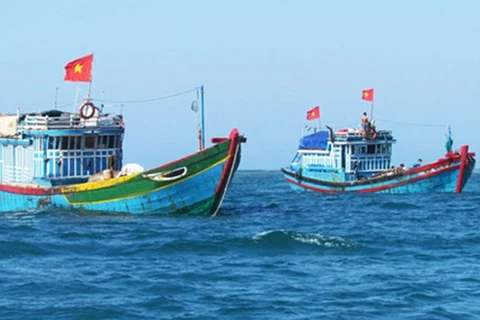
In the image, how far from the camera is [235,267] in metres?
23.0

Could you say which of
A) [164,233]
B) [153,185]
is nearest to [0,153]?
[153,185]

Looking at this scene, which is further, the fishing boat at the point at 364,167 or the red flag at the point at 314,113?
the red flag at the point at 314,113

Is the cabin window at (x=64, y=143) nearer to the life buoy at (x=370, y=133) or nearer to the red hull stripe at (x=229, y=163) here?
the red hull stripe at (x=229, y=163)

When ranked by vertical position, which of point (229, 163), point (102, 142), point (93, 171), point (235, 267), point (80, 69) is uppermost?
point (80, 69)

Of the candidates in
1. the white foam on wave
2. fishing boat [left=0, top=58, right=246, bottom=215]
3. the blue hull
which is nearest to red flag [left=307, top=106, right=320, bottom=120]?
the blue hull

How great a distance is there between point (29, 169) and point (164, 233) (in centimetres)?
1207

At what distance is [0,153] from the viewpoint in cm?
4306

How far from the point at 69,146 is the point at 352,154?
81.7 feet

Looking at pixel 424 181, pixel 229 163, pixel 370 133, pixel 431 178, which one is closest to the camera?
pixel 229 163

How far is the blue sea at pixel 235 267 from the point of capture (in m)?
18.5

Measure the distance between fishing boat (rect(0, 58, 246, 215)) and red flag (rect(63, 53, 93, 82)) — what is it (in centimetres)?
104

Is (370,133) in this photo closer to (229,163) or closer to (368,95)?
(368,95)

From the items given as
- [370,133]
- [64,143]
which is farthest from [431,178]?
[64,143]

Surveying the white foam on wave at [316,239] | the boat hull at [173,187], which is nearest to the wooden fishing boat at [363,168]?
Answer: the boat hull at [173,187]
